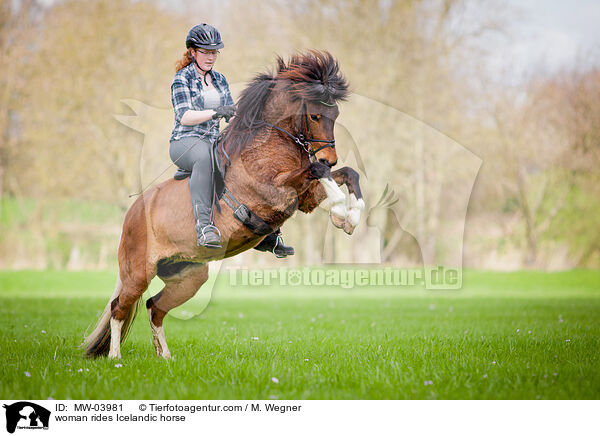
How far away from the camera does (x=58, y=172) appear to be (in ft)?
75.5

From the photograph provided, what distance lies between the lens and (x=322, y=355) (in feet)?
19.5

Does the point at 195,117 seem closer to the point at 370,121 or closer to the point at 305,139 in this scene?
the point at 305,139

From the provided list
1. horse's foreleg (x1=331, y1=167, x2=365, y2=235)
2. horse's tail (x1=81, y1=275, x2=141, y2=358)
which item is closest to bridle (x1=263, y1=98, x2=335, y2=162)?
horse's foreleg (x1=331, y1=167, x2=365, y2=235)

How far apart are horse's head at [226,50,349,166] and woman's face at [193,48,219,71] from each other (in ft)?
1.81

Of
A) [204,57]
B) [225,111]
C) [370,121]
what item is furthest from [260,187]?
[370,121]

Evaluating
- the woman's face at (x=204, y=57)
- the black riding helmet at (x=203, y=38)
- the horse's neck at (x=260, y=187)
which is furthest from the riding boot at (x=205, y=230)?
the black riding helmet at (x=203, y=38)

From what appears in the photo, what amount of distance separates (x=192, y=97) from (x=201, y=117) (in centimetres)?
36

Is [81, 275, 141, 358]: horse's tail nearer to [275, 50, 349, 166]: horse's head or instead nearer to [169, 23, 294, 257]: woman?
[169, 23, 294, 257]: woman

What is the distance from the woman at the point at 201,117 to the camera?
16.5ft

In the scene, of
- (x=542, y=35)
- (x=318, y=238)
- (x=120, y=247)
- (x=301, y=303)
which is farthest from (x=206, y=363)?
(x=542, y=35)

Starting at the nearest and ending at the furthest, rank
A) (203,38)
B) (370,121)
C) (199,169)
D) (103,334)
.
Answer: (199,169) < (203,38) < (103,334) < (370,121)

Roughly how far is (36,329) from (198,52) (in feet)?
17.7

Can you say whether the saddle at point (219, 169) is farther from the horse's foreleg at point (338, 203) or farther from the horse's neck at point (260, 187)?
the horse's foreleg at point (338, 203)

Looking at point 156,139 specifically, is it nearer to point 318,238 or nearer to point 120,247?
point 120,247
